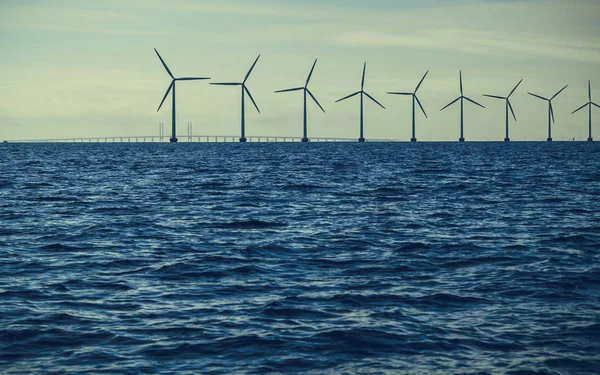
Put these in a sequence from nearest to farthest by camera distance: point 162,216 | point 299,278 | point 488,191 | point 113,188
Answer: point 299,278 < point 162,216 < point 488,191 < point 113,188

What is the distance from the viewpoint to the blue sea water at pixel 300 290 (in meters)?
15.2

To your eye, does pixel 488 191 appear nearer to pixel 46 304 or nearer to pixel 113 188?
pixel 113 188

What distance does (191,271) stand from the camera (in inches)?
924

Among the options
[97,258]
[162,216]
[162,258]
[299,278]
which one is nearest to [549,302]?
[299,278]

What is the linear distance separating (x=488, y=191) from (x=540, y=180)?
47.7 feet

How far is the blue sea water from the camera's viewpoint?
15195mm

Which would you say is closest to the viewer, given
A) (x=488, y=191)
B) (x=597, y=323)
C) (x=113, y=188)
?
(x=597, y=323)

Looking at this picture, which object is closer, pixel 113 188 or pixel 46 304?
pixel 46 304

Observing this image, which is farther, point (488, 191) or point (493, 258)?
point (488, 191)

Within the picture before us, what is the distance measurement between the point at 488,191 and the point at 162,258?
34.3 metres

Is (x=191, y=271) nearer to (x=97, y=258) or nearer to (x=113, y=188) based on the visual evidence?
(x=97, y=258)

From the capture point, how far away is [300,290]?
20.8m

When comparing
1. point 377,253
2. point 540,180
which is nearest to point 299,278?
point 377,253

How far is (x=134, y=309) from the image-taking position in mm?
18641
